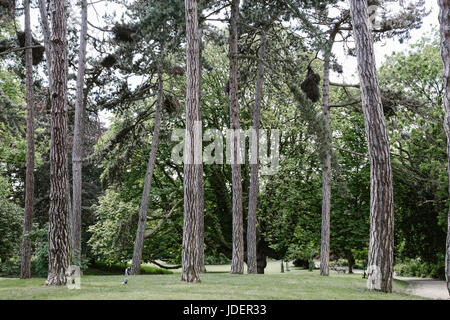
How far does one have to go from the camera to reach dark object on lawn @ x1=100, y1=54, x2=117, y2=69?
53.6ft

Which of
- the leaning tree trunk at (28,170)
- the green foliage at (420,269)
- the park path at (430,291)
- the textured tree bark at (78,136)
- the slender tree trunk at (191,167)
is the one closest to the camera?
the slender tree trunk at (191,167)

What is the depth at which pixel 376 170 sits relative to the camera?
29.3 ft

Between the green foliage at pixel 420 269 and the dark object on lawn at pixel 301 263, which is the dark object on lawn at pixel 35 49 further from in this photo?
Result: the dark object on lawn at pixel 301 263

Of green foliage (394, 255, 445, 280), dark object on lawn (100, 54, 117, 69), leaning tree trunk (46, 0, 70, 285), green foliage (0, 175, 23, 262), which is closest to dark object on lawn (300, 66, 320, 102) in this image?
dark object on lawn (100, 54, 117, 69)

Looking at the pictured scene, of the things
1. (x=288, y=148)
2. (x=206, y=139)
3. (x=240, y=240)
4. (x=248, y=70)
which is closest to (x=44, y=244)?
(x=240, y=240)

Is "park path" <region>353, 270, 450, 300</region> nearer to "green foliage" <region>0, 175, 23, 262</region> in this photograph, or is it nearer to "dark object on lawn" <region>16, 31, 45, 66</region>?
"dark object on lawn" <region>16, 31, 45, 66</region>

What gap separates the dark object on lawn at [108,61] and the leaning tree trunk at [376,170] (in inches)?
398

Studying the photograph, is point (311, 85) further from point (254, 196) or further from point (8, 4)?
point (8, 4)

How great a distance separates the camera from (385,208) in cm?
873

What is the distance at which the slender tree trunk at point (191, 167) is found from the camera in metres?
9.55

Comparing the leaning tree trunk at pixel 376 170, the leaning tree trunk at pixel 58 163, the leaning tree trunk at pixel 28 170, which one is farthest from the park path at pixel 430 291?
the leaning tree trunk at pixel 28 170

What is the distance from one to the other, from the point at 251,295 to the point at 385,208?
3.59m

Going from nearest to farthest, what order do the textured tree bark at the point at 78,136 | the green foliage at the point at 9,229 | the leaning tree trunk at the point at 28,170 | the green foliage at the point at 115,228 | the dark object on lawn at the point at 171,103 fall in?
1. the leaning tree trunk at the point at 28,170
2. the textured tree bark at the point at 78,136
3. the dark object on lawn at the point at 171,103
4. the green foliage at the point at 9,229
5. the green foliage at the point at 115,228
